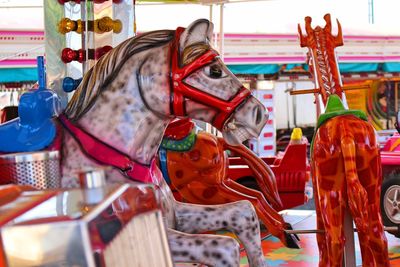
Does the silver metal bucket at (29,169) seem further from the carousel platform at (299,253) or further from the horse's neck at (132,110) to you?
the carousel platform at (299,253)

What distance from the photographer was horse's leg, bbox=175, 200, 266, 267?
8.39 feet

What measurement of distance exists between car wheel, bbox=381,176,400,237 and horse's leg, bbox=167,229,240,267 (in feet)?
15.5

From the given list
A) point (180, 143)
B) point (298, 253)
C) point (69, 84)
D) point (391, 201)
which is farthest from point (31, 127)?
point (391, 201)

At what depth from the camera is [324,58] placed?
414cm

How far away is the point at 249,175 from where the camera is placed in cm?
730

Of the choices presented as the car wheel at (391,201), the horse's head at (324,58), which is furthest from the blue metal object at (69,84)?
the car wheel at (391,201)

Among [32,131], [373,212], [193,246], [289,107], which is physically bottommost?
[289,107]

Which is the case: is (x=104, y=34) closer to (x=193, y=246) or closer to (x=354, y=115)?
(x=354, y=115)

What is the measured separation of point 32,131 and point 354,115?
1.98 metres

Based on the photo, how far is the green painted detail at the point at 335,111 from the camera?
3.73m

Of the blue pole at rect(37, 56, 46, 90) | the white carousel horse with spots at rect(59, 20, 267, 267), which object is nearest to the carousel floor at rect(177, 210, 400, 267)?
the blue pole at rect(37, 56, 46, 90)

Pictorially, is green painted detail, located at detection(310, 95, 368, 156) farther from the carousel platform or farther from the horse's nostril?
the carousel platform

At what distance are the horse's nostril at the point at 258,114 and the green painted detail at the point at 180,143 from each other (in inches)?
124

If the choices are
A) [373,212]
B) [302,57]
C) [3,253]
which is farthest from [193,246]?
[302,57]
